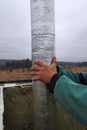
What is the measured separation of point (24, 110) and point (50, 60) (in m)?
0.89

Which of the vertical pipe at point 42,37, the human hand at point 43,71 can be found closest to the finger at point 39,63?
the human hand at point 43,71

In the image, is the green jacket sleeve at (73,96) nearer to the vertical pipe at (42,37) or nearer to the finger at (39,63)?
the finger at (39,63)

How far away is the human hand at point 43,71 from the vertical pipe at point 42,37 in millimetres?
164

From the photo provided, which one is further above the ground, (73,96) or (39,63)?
(39,63)

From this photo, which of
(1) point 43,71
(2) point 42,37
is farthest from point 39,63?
(2) point 42,37

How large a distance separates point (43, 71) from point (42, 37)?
299 millimetres

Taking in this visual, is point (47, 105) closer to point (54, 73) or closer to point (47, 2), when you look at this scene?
point (54, 73)

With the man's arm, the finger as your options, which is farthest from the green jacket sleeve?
the finger

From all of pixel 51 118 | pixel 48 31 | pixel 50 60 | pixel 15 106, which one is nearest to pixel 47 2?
pixel 48 31

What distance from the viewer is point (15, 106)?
2941 mm

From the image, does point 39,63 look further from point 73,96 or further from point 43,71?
point 73,96

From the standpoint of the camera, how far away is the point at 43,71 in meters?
1.98

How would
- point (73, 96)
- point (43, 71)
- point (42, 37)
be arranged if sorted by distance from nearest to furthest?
point (73, 96)
point (43, 71)
point (42, 37)

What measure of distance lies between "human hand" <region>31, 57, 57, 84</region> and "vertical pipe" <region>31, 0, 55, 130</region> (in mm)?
164
